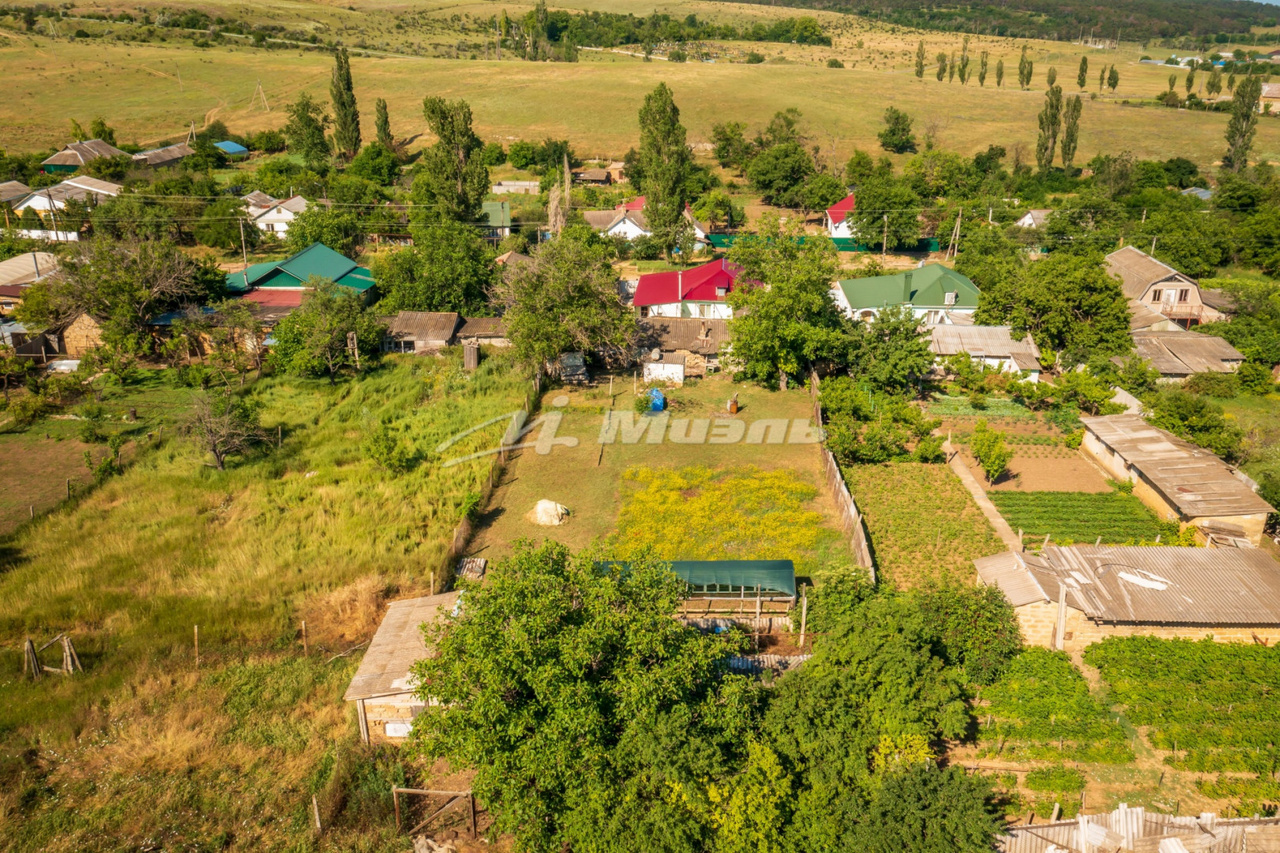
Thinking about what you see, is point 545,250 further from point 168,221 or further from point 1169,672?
point 168,221

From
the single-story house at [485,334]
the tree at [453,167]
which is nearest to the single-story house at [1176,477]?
the single-story house at [485,334]

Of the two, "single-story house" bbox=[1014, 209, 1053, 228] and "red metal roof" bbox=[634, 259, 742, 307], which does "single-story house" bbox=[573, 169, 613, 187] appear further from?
"single-story house" bbox=[1014, 209, 1053, 228]

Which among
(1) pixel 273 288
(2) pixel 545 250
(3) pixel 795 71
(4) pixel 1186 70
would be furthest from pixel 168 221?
(4) pixel 1186 70

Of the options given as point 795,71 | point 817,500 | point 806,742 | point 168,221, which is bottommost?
point 817,500

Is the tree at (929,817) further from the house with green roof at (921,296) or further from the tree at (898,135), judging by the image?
the tree at (898,135)

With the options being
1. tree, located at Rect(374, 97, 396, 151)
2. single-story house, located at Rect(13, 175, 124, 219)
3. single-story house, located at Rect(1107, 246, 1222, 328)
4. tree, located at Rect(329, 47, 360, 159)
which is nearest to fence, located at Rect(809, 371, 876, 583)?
single-story house, located at Rect(1107, 246, 1222, 328)
